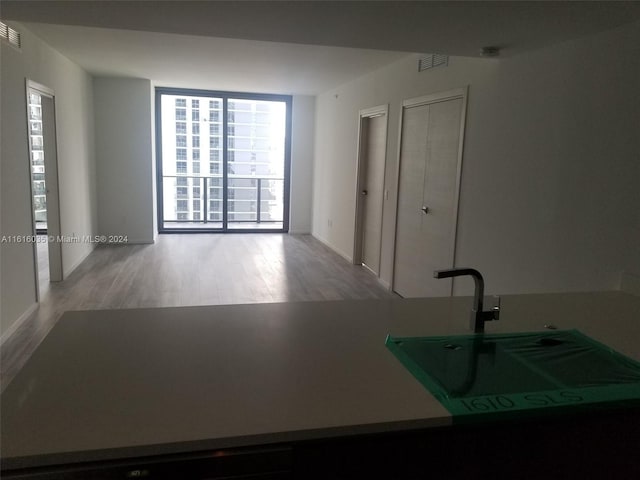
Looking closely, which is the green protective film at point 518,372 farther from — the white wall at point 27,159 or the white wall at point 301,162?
the white wall at point 301,162

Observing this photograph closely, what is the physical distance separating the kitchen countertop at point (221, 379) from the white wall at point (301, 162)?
7029 millimetres

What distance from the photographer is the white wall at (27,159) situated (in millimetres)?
3645

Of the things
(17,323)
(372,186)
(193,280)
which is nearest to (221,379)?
(17,323)

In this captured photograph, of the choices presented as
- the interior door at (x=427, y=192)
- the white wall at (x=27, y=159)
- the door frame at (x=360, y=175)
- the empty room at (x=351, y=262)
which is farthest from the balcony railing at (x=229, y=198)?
the interior door at (x=427, y=192)

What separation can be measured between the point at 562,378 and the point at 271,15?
2201 millimetres

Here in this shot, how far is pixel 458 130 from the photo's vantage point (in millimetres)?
3838

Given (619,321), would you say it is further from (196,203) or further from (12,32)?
(196,203)

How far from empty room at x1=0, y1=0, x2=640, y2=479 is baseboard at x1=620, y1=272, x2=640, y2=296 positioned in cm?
1

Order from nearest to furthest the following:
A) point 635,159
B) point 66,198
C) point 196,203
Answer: point 635,159 < point 66,198 < point 196,203

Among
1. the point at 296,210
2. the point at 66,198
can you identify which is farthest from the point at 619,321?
the point at 296,210

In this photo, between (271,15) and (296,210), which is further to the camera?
(296,210)

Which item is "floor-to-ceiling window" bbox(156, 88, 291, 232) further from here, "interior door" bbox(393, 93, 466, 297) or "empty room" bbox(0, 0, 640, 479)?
"interior door" bbox(393, 93, 466, 297)

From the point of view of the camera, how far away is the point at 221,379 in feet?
4.02

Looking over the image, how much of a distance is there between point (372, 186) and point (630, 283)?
3.88 meters
